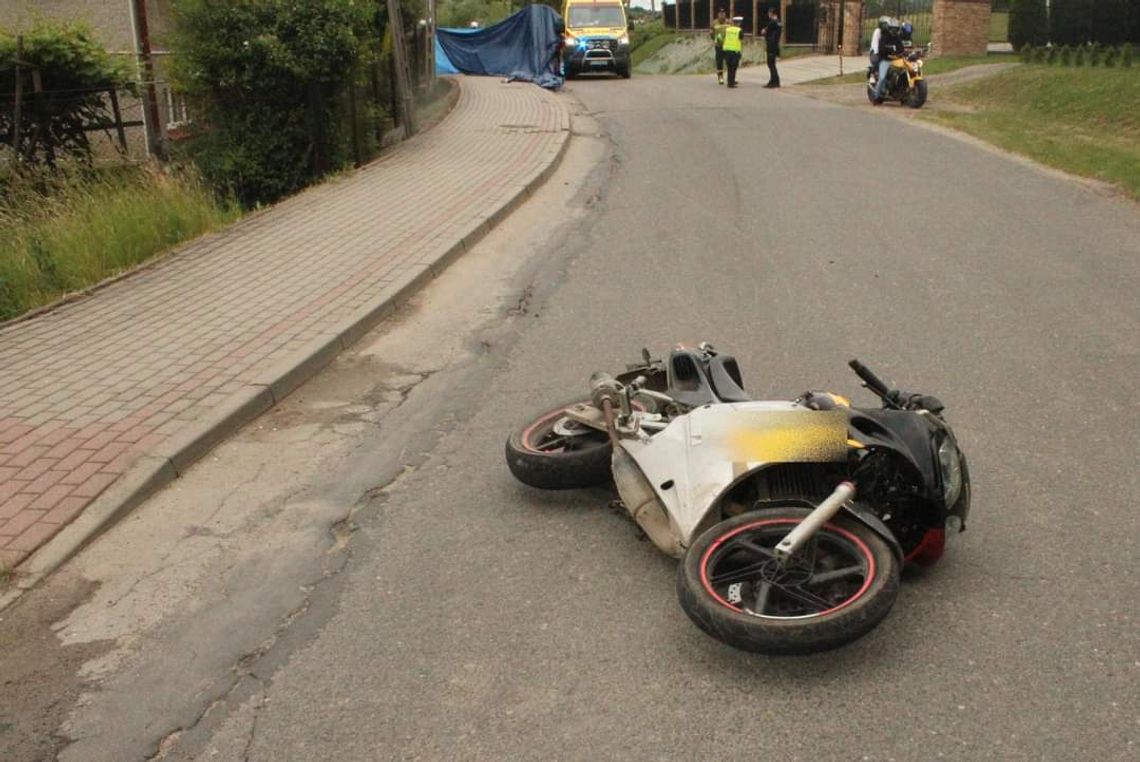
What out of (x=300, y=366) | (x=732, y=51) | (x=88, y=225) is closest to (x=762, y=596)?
(x=300, y=366)

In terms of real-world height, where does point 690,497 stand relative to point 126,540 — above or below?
above

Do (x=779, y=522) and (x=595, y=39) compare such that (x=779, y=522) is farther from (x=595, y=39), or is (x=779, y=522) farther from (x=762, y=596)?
(x=595, y=39)

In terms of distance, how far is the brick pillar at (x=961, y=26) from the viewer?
105 ft

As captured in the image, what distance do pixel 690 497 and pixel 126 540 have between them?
2.59 m

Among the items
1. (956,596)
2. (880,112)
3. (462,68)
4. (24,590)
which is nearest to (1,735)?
(24,590)

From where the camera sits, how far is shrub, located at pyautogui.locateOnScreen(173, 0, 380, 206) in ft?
45.9

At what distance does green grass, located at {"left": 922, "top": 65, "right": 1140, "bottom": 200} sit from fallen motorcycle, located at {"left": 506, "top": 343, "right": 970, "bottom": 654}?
998 centimetres

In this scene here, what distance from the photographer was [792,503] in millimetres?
4156

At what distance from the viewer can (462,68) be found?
112ft

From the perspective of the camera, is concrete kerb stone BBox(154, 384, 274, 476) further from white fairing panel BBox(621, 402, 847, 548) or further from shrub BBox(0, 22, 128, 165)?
shrub BBox(0, 22, 128, 165)

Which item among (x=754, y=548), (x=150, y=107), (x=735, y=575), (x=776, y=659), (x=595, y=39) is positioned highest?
(x=595, y=39)

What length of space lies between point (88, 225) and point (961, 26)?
2774cm

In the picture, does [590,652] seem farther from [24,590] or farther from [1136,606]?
[24,590]

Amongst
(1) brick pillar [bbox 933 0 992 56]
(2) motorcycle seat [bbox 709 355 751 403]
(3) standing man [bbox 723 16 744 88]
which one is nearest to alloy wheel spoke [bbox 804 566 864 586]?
(2) motorcycle seat [bbox 709 355 751 403]
